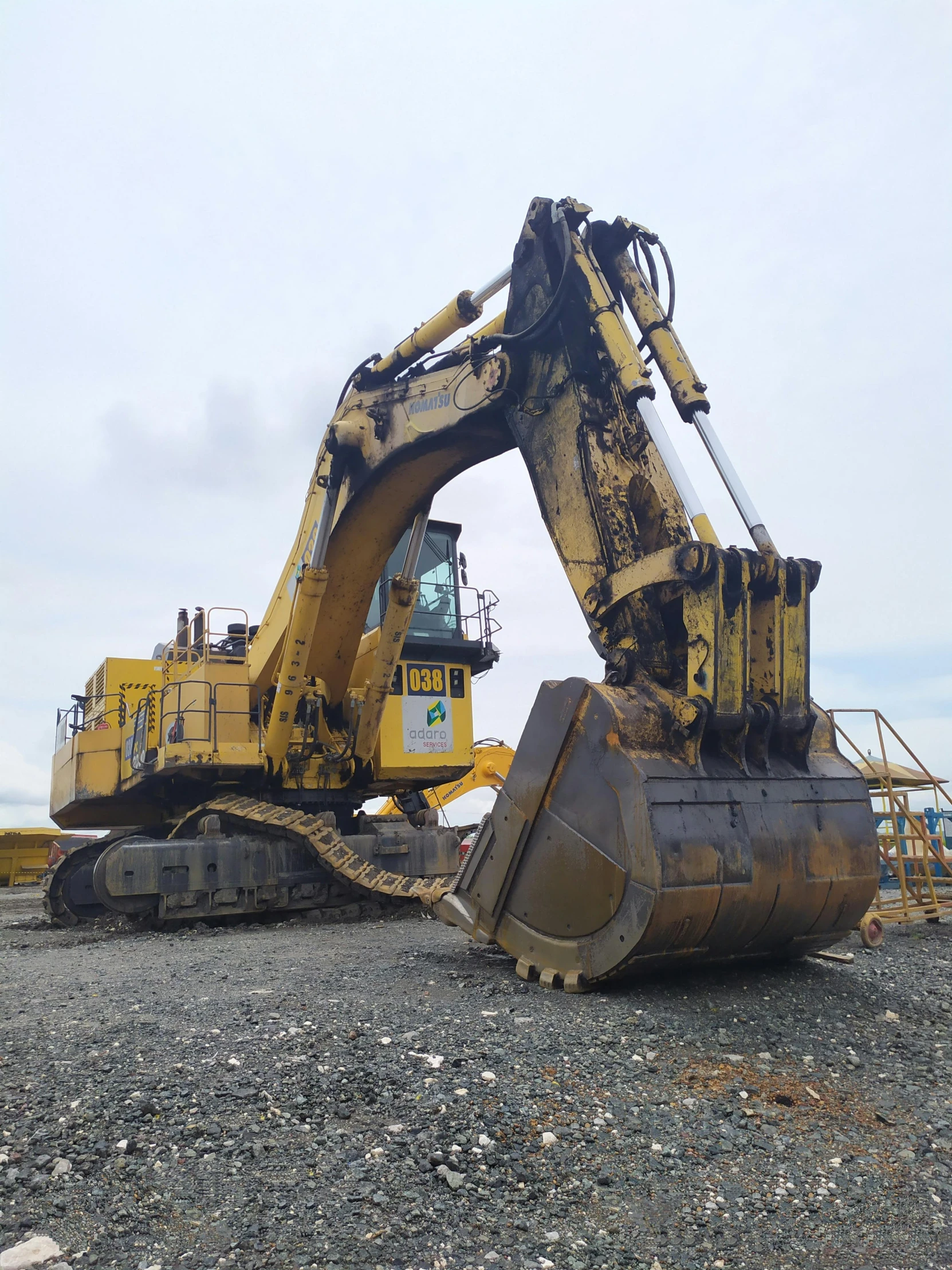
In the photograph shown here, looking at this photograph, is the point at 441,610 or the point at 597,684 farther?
the point at 441,610

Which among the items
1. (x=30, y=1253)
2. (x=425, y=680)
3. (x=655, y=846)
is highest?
(x=425, y=680)

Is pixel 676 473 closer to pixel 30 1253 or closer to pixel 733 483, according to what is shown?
pixel 733 483

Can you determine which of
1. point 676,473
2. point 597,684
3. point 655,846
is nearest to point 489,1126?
point 655,846

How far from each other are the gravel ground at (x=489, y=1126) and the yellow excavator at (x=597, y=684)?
44cm

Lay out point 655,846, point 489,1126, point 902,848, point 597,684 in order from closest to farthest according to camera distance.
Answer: point 489,1126, point 655,846, point 597,684, point 902,848

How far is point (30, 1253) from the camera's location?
2.11 metres

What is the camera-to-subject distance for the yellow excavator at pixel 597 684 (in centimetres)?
402

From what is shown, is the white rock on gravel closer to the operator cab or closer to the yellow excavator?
the yellow excavator

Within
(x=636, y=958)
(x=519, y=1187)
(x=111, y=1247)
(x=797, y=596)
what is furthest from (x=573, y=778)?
(x=111, y=1247)

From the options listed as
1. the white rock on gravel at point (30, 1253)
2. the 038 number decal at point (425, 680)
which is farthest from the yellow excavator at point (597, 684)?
the white rock on gravel at point (30, 1253)

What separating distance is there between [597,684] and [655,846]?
89 centimetres

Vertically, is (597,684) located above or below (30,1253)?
above

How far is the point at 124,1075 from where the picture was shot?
10.1 feet

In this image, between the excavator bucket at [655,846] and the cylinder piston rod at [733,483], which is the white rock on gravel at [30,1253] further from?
the cylinder piston rod at [733,483]
